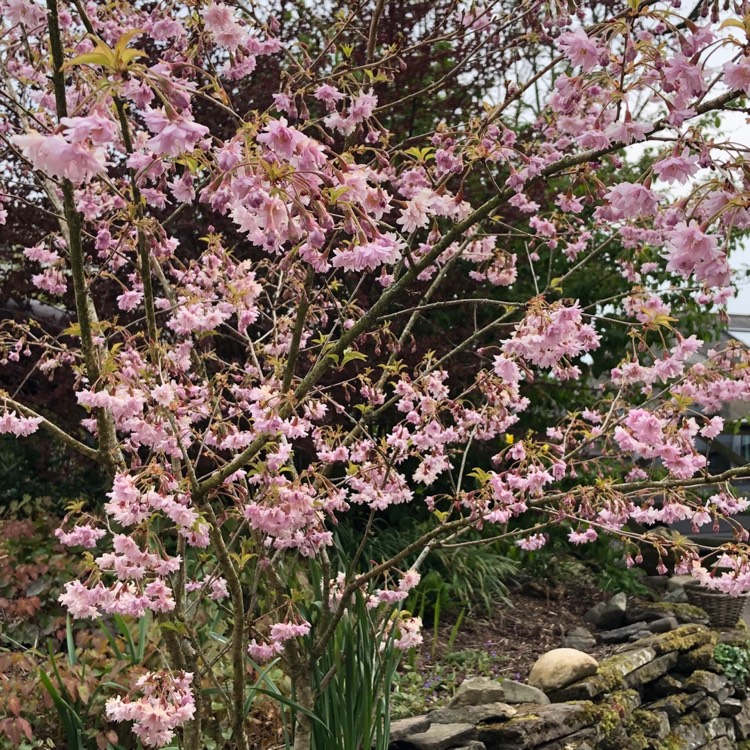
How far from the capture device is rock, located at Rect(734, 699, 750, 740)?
17.8ft

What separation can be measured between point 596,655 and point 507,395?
91.2 inches

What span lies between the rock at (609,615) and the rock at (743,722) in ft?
3.02

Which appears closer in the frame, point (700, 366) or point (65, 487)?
point (700, 366)

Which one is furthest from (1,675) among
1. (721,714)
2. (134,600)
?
(721,714)

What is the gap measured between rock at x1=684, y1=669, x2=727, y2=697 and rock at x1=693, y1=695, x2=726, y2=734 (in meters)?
0.05

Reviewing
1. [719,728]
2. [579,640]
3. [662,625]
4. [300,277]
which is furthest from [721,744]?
[300,277]

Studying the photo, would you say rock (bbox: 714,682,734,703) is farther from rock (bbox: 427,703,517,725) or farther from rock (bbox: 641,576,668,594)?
rock (bbox: 427,703,517,725)

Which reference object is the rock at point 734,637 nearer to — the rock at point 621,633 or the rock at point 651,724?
the rock at point 621,633

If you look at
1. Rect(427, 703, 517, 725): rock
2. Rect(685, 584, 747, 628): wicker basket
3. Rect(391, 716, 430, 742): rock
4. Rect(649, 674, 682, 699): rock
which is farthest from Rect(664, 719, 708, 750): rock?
Rect(391, 716, 430, 742): rock

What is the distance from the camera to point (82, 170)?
59.2 inches

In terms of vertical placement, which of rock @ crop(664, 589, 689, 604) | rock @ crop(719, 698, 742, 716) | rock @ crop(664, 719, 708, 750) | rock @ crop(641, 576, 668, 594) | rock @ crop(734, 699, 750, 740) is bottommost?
rock @ crop(734, 699, 750, 740)

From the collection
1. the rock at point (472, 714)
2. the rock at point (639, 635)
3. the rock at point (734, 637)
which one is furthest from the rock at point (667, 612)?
the rock at point (472, 714)

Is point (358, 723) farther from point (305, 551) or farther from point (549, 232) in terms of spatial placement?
point (549, 232)

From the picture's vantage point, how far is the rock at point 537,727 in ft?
11.6
